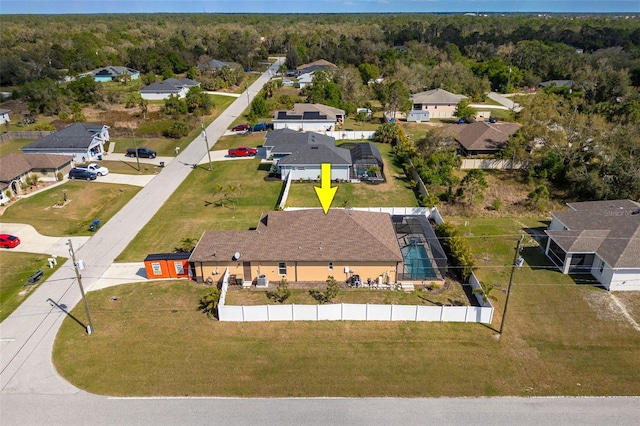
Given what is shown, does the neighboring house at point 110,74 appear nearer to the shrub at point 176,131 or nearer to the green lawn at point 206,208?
the shrub at point 176,131

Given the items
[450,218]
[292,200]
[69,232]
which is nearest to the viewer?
[69,232]

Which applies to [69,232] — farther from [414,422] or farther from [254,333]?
[414,422]

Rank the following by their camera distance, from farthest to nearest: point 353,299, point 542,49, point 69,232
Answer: point 542,49
point 69,232
point 353,299

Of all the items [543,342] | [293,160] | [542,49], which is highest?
[542,49]

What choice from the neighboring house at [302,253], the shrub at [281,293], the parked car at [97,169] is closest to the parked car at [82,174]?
the parked car at [97,169]

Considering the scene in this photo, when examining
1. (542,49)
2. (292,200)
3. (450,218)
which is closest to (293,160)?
(292,200)

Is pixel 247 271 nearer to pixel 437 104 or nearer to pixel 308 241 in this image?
pixel 308 241

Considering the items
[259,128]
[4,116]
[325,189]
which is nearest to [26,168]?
[259,128]
